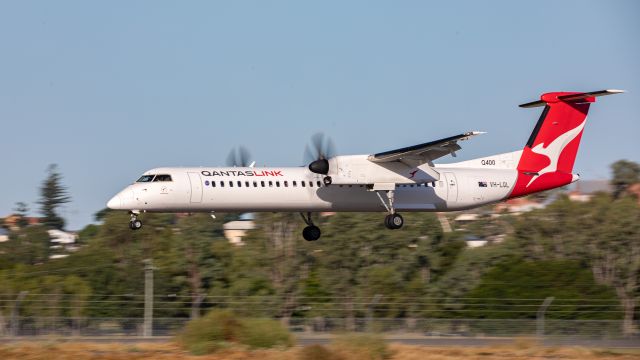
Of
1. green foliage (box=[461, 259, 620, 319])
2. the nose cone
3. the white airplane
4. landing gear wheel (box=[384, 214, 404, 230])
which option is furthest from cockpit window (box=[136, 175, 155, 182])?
green foliage (box=[461, 259, 620, 319])

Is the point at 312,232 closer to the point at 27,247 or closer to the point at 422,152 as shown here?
→ the point at 422,152

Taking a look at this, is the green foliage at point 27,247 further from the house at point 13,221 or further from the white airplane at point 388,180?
the white airplane at point 388,180

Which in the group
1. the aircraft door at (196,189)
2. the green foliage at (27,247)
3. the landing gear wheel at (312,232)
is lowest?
the landing gear wheel at (312,232)

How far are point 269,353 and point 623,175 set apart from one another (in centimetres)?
8001

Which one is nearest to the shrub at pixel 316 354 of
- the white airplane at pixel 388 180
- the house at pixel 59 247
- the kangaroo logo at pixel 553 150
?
the white airplane at pixel 388 180

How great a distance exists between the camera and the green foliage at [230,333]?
2438cm

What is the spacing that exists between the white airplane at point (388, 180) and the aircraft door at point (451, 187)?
3 cm

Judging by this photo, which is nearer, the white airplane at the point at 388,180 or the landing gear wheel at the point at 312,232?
the white airplane at the point at 388,180

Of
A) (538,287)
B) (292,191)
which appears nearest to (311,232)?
(292,191)

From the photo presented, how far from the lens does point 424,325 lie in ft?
105

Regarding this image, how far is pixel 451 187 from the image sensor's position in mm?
31953

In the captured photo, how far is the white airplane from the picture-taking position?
29234 millimetres

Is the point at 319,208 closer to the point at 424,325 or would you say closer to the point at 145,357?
the point at 424,325

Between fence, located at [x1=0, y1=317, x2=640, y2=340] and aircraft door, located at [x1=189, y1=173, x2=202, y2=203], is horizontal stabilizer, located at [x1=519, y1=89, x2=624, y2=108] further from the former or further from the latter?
aircraft door, located at [x1=189, y1=173, x2=202, y2=203]
